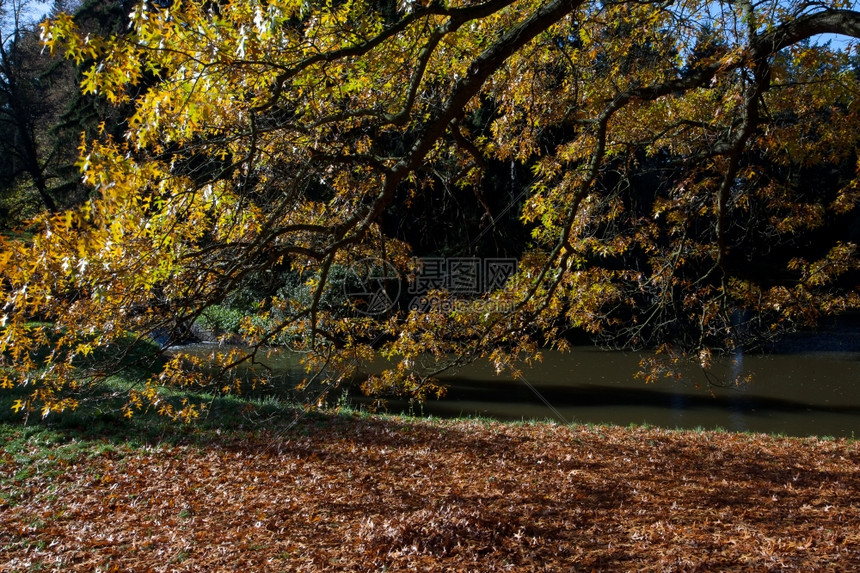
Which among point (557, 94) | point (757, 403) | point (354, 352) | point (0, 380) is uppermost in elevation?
point (557, 94)

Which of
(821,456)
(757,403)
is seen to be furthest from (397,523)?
(757,403)

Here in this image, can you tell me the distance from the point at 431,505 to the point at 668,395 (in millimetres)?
10040

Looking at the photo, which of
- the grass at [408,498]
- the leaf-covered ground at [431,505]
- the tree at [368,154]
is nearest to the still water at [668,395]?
the grass at [408,498]

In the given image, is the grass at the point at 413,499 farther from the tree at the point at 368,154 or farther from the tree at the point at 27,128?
the tree at the point at 27,128

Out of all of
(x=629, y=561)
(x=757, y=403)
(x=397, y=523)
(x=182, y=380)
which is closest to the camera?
(x=629, y=561)

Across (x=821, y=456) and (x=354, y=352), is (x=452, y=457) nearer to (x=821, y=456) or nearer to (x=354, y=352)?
(x=354, y=352)

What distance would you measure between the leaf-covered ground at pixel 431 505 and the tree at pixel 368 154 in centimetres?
98

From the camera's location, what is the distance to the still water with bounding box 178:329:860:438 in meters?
11.7

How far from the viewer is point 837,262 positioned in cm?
845

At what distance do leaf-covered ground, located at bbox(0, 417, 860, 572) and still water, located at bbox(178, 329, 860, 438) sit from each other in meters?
3.46

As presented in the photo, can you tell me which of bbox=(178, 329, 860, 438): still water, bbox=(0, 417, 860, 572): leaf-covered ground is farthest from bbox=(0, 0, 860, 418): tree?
bbox=(178, 329, 860, 438): still water

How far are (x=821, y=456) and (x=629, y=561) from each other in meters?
4.95

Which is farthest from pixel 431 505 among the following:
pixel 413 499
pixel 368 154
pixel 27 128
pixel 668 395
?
pixel 27 128

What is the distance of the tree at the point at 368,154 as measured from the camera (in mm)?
3721
